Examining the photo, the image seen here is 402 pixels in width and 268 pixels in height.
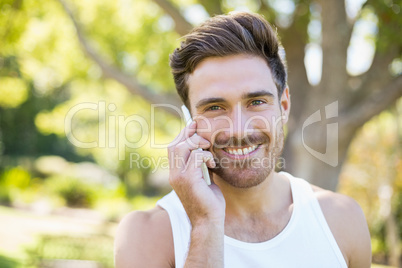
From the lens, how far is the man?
2.19 metres

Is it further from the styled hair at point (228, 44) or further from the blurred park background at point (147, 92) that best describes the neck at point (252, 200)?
the blurred park background at point (147, 92)

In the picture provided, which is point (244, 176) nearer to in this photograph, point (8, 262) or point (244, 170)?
point (244, 170)

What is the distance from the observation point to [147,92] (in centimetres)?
665

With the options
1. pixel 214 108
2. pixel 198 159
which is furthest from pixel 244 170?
pixel 214 108

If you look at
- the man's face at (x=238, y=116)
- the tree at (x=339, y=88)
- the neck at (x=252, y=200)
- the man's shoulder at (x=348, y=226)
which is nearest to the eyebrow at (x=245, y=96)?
the man's face at (x=238, y=116)

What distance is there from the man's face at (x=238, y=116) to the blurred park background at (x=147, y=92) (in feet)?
11.3

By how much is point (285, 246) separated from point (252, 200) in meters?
0.39

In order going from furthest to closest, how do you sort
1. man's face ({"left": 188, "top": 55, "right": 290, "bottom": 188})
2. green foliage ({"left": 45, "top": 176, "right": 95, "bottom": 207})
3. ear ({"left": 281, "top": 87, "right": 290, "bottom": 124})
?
green foliage ({"left": 45, "top": 176, "right": 95, "bottom": 207})
ear ({"left": 281, "top": 87, "right": 290, "bottom": 124})
man's face ({"left": 188, "top": 55, "right": 290, "bottom": 188})

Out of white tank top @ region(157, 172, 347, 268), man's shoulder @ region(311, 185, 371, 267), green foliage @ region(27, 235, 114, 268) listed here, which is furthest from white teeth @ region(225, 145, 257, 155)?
green foliage @ region(27, 235, 114, 268)

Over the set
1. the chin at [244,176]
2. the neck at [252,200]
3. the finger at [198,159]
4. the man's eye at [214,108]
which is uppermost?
the man's eye at [214,108]

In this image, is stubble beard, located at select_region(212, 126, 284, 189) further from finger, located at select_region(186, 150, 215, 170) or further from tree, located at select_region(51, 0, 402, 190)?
tree, located at select_region(51, 0, 402, 190)

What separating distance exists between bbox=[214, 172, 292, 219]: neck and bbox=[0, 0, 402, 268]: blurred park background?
10.8 feet

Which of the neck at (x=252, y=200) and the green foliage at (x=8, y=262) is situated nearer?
the neck at (x=252, y=200)

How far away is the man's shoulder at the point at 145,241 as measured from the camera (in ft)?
7.09
